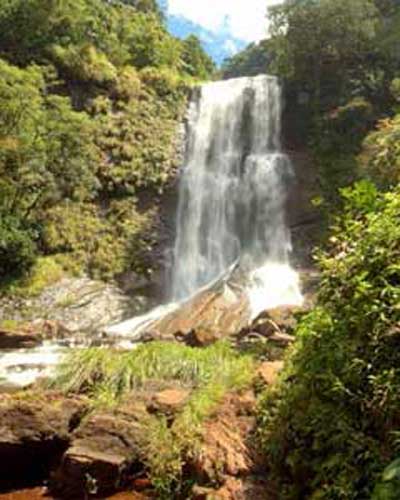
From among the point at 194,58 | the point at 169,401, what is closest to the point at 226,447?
the point at 169,401

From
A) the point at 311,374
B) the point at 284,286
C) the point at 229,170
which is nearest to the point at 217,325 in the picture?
the point at 284,286

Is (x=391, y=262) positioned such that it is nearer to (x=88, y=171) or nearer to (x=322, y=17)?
(x=88, y=171)

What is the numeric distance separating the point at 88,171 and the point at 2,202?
9.99 feet

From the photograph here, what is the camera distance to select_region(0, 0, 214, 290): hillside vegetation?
21.8 metres

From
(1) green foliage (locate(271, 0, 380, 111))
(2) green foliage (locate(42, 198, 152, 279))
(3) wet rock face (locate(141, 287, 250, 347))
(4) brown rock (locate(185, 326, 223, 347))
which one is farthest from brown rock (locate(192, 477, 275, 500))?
(1) green foliage (locate(271, 0, 380, 111))

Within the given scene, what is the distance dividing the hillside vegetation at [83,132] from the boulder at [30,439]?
50.0ft

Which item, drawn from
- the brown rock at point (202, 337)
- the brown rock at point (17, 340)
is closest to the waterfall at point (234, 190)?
the brown rock at point (202, 337)

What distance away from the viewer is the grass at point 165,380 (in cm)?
568

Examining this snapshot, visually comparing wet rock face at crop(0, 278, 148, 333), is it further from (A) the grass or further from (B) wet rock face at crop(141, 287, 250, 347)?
(A) the grass

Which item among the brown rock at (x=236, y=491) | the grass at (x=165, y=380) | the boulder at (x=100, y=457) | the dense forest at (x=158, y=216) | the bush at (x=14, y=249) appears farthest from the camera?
the bush at (x=14, y=249)

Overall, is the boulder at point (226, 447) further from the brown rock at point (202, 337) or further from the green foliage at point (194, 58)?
the green foliage at point (194, 58)

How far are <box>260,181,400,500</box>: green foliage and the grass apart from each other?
0.82m

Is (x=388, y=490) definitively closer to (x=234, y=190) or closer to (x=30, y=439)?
(x=30, y=439)

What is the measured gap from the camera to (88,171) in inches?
Result: 906
